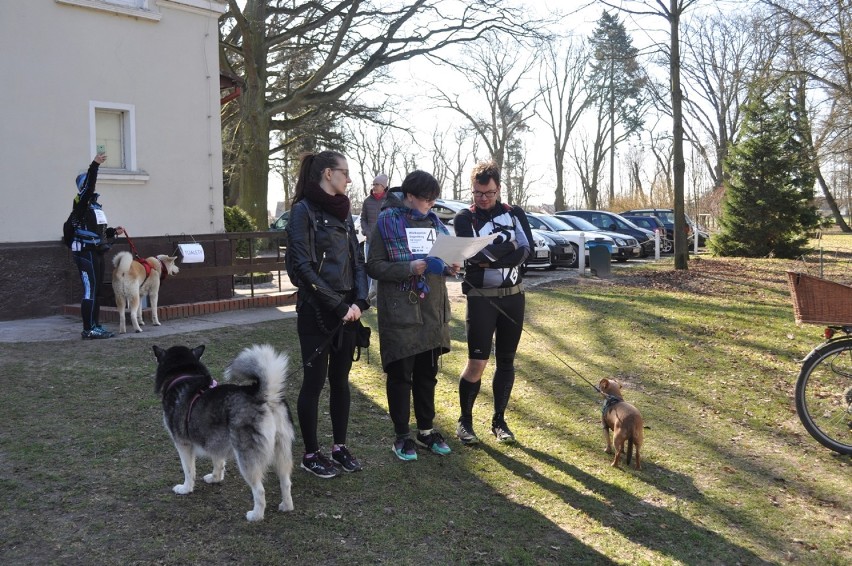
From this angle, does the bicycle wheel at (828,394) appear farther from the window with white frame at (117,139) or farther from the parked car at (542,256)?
the parked car at (542,256)

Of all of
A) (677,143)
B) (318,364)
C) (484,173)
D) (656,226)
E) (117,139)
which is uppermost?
(677,143)

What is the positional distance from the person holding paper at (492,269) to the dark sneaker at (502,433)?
48 cm

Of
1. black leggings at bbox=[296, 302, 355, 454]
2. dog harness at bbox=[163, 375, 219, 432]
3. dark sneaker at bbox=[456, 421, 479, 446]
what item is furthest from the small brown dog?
dog harness at bbox=[163, 375, 219, 432]

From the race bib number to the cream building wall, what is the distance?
750 cm

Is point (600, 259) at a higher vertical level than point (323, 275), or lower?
higher

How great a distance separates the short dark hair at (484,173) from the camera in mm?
4961

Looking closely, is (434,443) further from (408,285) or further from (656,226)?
(656,226)

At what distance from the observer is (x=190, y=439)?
4.12 m

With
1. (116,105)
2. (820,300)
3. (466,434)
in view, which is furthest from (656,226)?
(466,434)

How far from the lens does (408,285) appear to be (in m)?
4.67

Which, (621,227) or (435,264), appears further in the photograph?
(621,227)

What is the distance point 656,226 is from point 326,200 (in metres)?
25.3

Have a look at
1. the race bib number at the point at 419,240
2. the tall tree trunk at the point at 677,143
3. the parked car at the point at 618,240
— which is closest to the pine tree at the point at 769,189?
the parked car at the point at 618,240

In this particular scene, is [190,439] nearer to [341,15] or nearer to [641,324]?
[641,324]
